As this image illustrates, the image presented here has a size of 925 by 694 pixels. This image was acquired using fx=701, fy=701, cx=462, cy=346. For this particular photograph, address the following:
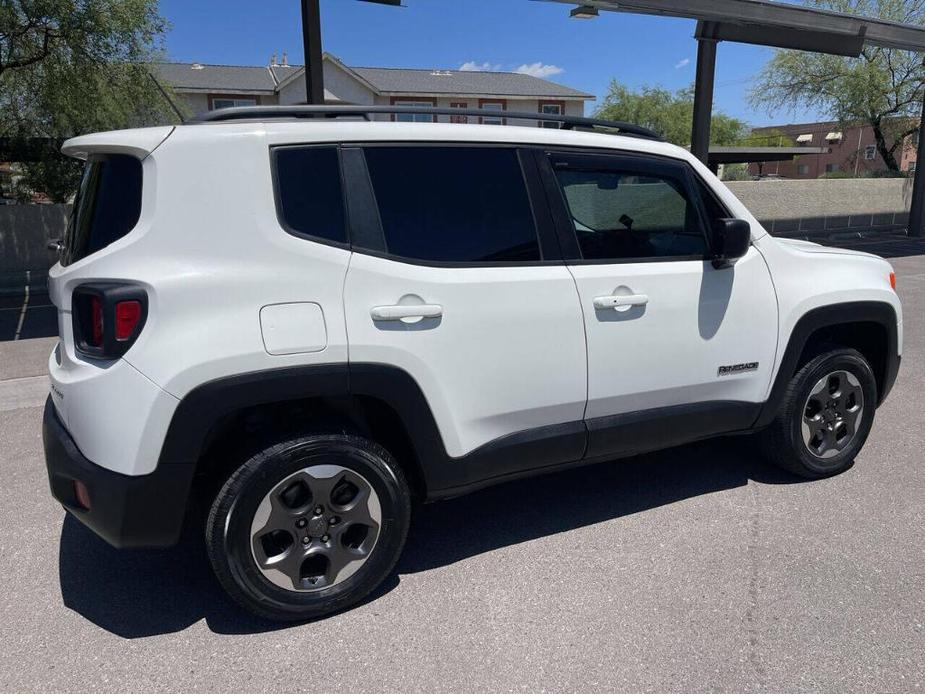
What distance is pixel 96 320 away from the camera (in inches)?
95.7

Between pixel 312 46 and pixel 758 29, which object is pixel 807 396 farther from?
pixel 758 29

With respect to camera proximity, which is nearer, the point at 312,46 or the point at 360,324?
the point at 360,324

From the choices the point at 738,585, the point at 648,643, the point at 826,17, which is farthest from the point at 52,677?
the point at 826,17

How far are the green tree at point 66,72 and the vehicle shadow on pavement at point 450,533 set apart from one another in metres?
8.94

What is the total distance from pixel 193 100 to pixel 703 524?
43979 mm

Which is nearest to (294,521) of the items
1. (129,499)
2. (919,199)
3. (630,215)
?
(129,499)

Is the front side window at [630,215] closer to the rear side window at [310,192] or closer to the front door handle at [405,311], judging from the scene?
the front door handle at [405,311]

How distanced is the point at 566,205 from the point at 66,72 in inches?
456

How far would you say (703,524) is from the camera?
3482 mm

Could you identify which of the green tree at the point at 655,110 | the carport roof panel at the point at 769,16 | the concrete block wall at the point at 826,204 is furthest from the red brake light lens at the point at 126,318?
the green tree at the point at 655,110

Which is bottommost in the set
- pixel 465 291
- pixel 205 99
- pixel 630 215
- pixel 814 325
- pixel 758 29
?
pixel 814 325

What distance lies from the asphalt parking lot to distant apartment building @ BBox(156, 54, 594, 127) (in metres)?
37.4

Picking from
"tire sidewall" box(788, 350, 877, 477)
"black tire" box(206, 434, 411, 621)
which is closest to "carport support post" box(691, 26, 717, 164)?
"tire sidewall" box(788, 350, 877, 477)

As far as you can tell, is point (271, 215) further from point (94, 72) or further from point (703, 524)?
point (94, 72)
